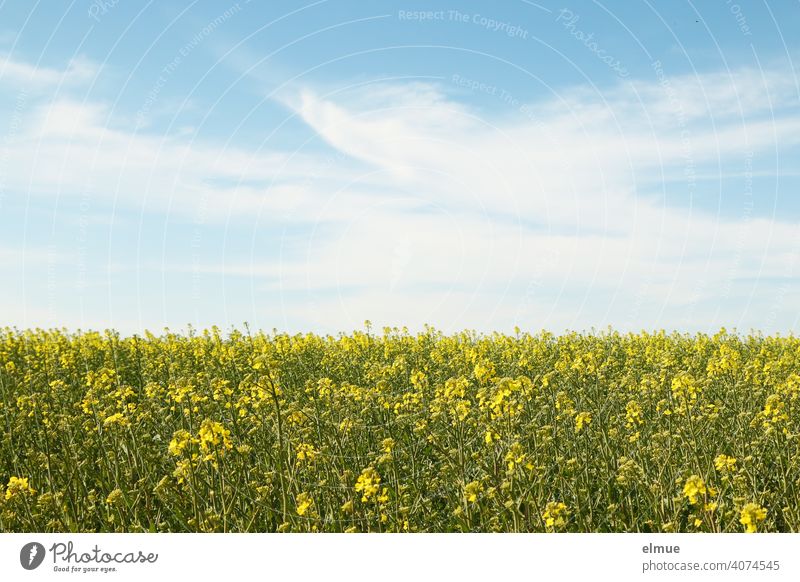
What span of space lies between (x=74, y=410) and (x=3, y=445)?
1.53 meters

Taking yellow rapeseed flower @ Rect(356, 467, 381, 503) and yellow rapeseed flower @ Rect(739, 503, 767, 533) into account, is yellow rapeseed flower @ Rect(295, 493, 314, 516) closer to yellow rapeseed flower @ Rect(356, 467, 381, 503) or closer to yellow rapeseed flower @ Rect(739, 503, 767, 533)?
yellow rapeseed flower @ Rect(356, 467, 381, 503)

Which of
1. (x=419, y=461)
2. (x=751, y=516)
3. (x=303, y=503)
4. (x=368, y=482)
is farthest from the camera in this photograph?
(x=419, y=461)

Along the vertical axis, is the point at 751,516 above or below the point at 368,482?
below

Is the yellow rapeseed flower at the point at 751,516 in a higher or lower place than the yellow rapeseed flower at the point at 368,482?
lower

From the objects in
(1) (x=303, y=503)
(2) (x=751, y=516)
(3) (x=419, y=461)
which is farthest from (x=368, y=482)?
(3) (x=419, y=461)

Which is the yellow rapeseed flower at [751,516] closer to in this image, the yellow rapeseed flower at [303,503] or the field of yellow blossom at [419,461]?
the field of yellow blossom at [419,461]

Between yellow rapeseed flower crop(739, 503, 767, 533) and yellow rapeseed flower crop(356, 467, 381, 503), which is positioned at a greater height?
yellow rapeseed flower crop(356, 467, 381, 503)

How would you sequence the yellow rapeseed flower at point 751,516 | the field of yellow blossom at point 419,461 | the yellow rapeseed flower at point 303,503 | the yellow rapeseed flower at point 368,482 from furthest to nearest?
the field of yellow blossom at point 419,461
the yellow rapeseed flower at point 303,503
the yellow rapeseed flower at point 368,482
the yellow rapeseed flower at point 751,516

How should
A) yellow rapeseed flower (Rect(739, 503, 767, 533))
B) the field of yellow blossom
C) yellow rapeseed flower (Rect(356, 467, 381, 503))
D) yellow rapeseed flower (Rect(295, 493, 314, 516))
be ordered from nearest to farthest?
yellow rapeseed flower (Rect(739, 503, 767, 533)) → yellow rapeseed flower (Rect(356, 467, 381, 503)) → yellow rapeseed flower (Rect(295, 493, 314, 516)) → the field of yellow blossom

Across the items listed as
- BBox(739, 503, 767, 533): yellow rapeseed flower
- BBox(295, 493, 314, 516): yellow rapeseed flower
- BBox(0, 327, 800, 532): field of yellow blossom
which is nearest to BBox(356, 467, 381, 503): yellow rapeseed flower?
BBox(0, 327, 800, 532): field of yellow blossom

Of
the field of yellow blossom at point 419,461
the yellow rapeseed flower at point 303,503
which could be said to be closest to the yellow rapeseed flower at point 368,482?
the field of yellow blossom at point 419,461

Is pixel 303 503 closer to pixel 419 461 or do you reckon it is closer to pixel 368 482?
pixel 368 482

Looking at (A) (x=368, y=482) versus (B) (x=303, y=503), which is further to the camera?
(B) (x=303, y=503)
